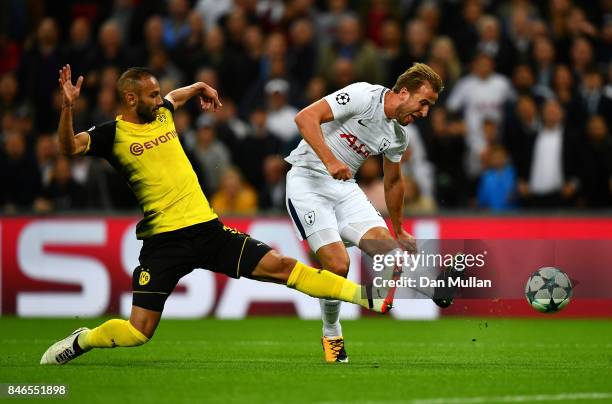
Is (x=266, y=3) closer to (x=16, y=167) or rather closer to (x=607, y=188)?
(x=16, y=167)

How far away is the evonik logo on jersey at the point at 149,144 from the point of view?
955cm

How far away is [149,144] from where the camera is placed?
31.6 feet

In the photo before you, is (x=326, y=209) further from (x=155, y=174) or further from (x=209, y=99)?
(x=155, y=174)

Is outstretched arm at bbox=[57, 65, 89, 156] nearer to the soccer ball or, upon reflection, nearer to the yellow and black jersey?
the yellow and black jersey

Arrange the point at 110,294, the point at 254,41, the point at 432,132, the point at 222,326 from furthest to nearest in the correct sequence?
the point at 254,41 → the point at 432,132 → the point at 110,294 → the point at 222,326

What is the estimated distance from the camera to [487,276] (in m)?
10.2

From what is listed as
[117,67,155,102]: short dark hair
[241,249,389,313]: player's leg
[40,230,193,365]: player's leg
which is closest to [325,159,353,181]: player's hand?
[241,249,389,313]: player's leg

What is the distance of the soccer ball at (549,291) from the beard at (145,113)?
130 inches

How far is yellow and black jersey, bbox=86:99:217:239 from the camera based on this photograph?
955 cm

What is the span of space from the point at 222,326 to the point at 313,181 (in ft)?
15.6

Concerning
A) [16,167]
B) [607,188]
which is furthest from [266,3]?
[607,188]

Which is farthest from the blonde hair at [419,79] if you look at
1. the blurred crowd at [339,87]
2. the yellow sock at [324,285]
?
the blurred crowd at [339,87]

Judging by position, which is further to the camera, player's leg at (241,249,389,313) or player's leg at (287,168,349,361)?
player's leg at (287,168,349,361)

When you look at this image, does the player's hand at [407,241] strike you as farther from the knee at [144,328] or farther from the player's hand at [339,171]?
the knee at [144,328]
